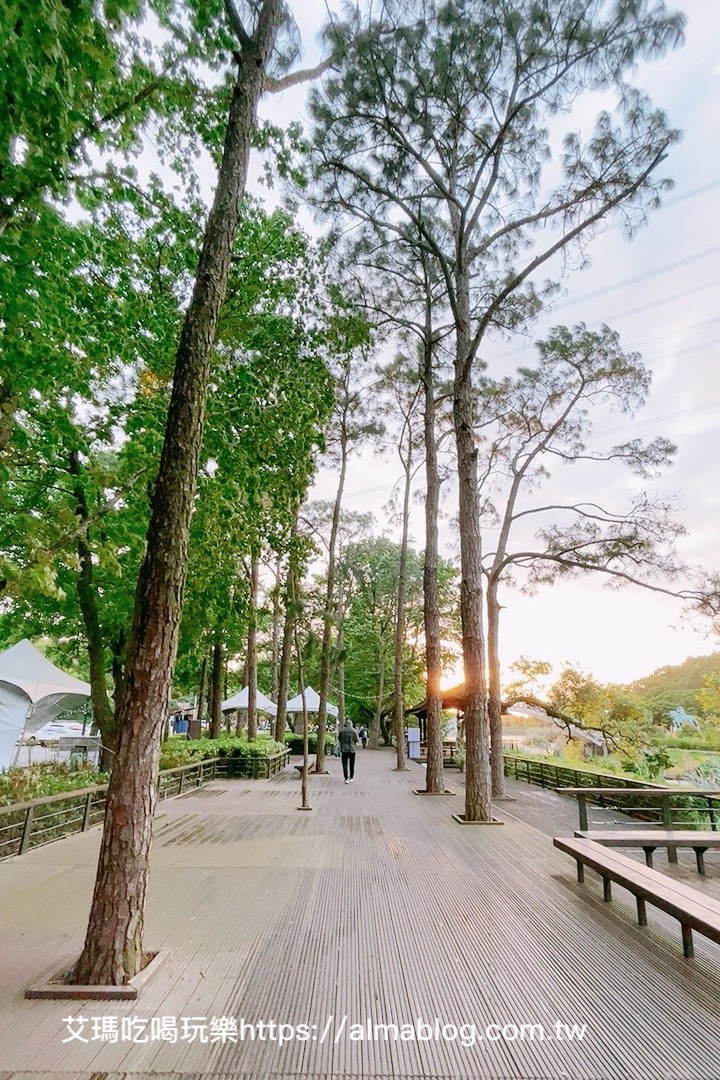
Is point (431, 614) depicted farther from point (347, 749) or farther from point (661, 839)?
point (661, 839)

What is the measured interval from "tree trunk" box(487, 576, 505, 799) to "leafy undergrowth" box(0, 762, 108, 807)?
307 inches

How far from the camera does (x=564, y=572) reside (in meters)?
12.7

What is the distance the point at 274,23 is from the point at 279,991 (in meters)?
7.19

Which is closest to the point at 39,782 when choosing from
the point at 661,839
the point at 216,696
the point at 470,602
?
the point at 470,602

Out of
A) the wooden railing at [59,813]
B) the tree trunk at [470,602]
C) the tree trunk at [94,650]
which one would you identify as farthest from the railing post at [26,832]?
the tree trunk at [470,602]

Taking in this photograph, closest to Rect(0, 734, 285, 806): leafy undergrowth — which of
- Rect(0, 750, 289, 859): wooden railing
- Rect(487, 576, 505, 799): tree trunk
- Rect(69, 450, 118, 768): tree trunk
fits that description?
Rect(0, 750, 289, 859): wooden railing

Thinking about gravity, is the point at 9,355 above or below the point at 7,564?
above

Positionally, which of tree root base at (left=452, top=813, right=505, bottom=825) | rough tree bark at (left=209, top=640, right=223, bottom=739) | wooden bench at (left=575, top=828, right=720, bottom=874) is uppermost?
rough tree bark at (left=209, top=640, right=223, bottom=739)

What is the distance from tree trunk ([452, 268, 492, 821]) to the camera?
8.19 metres

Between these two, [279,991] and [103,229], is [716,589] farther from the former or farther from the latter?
[103,229]

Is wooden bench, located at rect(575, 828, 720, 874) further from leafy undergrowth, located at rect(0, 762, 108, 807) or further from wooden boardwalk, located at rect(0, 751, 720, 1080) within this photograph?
leafy undergrowth, located at rect(0, 762, 108, 807)

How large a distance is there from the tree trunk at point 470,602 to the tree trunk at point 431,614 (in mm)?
2895

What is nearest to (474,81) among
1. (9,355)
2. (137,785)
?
(9,355)

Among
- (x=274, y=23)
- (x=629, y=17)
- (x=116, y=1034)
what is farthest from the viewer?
(x=629, y=17)
